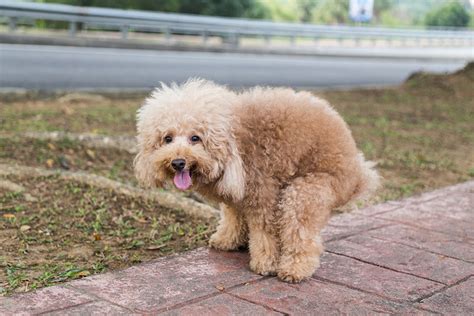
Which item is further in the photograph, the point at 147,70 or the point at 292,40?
the point at 292,40

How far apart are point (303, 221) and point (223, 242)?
651mm

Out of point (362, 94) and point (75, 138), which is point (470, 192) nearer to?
point (75, 138)

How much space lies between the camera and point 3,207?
4828 mm

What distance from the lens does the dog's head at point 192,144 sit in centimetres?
365

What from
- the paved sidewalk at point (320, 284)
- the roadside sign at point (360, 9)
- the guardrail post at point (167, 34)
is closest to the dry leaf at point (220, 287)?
the paved sidewalk at point (320, 284)

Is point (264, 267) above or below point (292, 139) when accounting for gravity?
below

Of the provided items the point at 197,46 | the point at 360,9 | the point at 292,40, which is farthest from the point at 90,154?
the point at 360,9

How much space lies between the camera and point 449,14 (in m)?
41.2

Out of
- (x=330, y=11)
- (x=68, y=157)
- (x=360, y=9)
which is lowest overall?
(x=68, y=157)

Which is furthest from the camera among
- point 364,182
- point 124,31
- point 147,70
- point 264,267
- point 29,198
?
point 124,31

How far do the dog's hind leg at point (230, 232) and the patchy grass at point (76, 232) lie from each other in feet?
0.65

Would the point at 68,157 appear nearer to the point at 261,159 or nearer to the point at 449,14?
the point at 261,159

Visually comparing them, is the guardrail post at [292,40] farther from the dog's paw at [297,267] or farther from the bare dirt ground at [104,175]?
the dog's paw at [297,267]

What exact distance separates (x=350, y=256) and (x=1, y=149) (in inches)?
125
